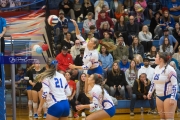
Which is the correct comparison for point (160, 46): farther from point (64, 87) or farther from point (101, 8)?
point (64, 87)

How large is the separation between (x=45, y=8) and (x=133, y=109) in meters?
5.04

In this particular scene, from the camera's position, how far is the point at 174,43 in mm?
20391

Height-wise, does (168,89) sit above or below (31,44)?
below

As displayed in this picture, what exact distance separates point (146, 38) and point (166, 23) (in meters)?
1.72

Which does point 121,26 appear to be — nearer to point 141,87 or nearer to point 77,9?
point 77,9

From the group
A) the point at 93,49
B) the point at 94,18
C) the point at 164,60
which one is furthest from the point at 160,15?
the point at 164,60

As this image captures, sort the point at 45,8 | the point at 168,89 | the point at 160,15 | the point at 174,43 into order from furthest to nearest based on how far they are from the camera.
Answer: the point at 160,15 → the point at 174,43 → the point at 45,8 → the point at 168,89

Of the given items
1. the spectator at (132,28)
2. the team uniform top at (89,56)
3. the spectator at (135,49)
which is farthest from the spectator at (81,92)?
the spectator at (132,28)

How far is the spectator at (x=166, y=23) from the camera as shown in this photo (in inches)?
831

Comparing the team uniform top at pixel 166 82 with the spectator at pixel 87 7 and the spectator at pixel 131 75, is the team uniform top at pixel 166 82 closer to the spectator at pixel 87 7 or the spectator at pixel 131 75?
the spectator at pixel 131 75

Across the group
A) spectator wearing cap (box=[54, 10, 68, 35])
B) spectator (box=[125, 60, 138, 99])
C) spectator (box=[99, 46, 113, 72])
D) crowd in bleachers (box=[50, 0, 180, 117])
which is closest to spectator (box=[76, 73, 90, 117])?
crowd in bleachers (box=[50, 0, 180, 117])

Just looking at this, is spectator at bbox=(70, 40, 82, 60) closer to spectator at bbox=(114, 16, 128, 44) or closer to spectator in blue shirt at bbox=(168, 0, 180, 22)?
spectator at bbox=(114, 16, 128, 44)

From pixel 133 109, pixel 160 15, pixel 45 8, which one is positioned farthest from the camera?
pixel 160 15

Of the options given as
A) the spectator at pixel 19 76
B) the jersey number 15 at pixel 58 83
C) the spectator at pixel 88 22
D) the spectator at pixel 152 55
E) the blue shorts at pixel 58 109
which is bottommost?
the spectator at pixel 19 76
